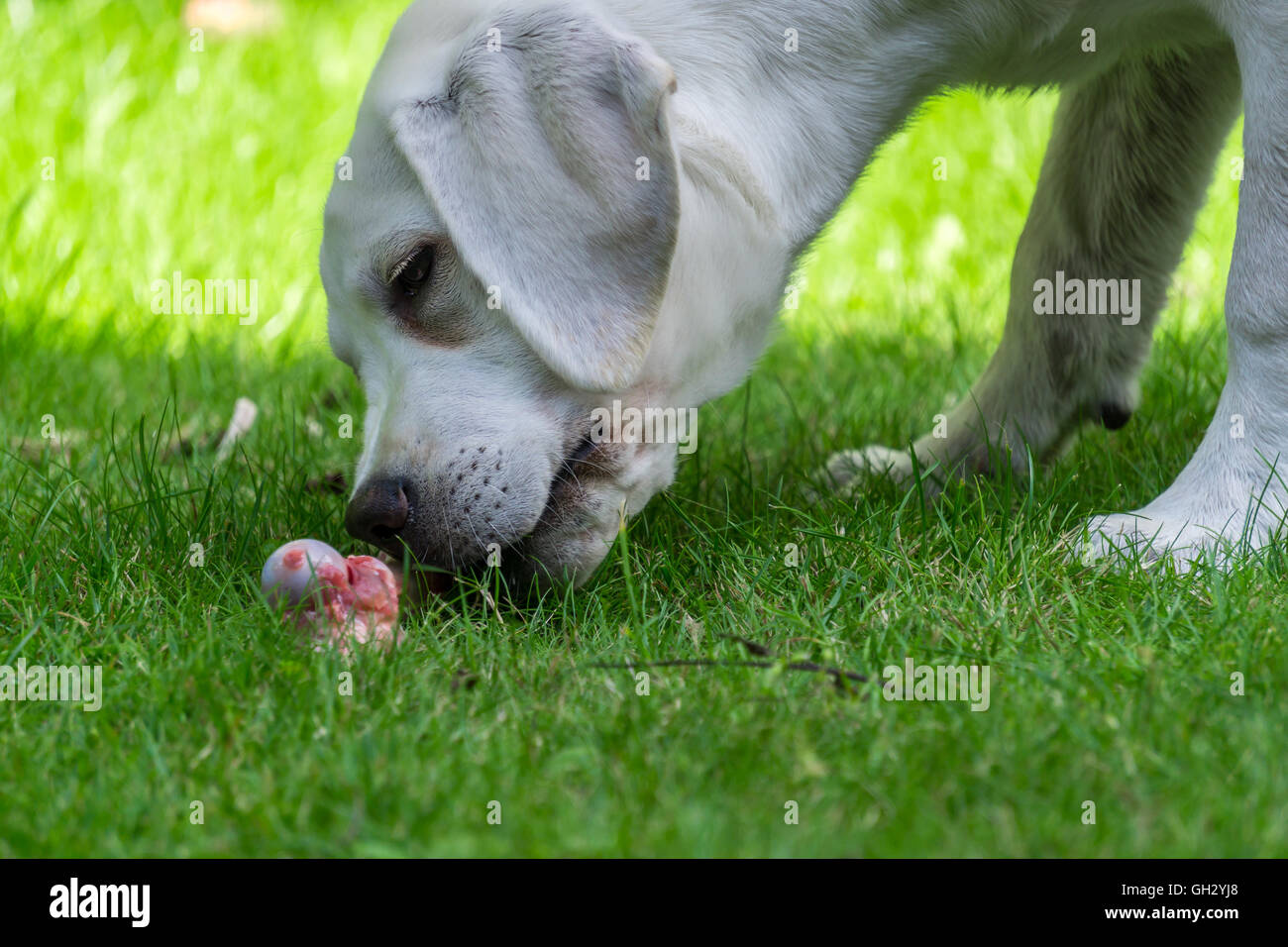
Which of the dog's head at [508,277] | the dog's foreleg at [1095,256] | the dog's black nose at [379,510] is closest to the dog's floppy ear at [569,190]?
the dog's head at [508,277]

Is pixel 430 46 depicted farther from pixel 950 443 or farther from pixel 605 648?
pixel 950 443

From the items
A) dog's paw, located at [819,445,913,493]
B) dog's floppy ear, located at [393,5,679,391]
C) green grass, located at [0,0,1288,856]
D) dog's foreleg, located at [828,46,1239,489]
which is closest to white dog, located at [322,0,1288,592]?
dog's floppy ear, located at [393,5,679,391]

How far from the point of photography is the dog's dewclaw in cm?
249

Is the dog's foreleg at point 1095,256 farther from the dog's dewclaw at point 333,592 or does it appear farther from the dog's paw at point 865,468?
the dog's dewclaw at point 333,592

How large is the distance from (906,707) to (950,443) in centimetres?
154

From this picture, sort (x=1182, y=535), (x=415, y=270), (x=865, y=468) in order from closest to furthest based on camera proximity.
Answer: (x=415, y=270), (x=1182, y=535), (x=865, y=468)

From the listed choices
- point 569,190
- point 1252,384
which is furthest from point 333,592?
point 1252,384

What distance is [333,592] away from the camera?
8.27 feet

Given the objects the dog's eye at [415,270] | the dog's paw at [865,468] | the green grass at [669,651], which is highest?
the dog's eye at [415,270]

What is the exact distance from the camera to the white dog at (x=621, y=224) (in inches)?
98.9

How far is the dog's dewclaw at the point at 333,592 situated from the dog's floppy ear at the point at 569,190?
19.3 inches

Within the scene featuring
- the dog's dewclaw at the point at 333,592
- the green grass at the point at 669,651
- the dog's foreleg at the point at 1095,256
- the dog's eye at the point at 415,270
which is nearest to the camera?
the green grass at the point at 669,651

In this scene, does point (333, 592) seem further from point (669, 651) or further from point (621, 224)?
point (621, 224)

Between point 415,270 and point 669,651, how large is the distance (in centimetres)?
80
